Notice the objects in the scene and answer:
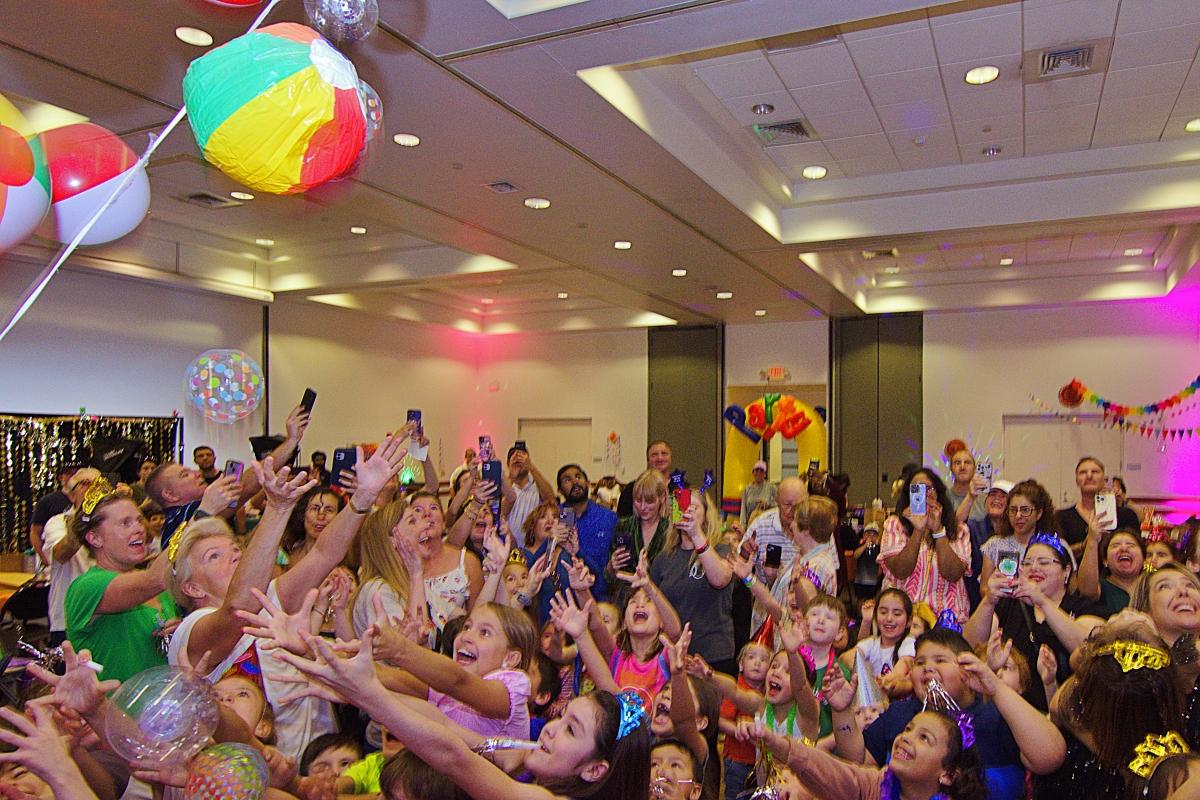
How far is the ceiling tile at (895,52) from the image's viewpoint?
4715mm

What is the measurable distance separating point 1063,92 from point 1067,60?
497 millimetres

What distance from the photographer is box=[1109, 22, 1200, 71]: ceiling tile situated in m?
4.63

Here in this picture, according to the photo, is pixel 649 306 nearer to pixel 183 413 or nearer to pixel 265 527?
pixel 183 413

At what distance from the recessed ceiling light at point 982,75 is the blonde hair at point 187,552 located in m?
4.67

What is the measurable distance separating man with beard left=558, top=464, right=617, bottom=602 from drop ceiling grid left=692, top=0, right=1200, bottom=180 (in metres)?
2.56

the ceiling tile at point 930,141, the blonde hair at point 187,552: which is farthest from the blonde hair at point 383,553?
the ceiling tile at point 930,141

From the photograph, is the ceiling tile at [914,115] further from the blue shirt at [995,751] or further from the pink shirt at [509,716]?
the pink shirt at [509,716]

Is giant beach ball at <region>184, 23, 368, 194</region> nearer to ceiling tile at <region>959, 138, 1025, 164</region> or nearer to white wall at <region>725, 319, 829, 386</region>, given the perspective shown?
ceiling tile at <region>959, 138, 1025, 164</region>

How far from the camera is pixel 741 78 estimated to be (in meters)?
5.32

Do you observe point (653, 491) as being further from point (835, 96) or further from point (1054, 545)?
point (835, 96)

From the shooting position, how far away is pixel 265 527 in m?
2.00

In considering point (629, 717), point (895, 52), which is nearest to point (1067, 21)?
point (895, 52)

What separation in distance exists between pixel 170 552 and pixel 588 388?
1081cm

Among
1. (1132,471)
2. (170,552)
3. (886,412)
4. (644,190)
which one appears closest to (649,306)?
(886,412)
